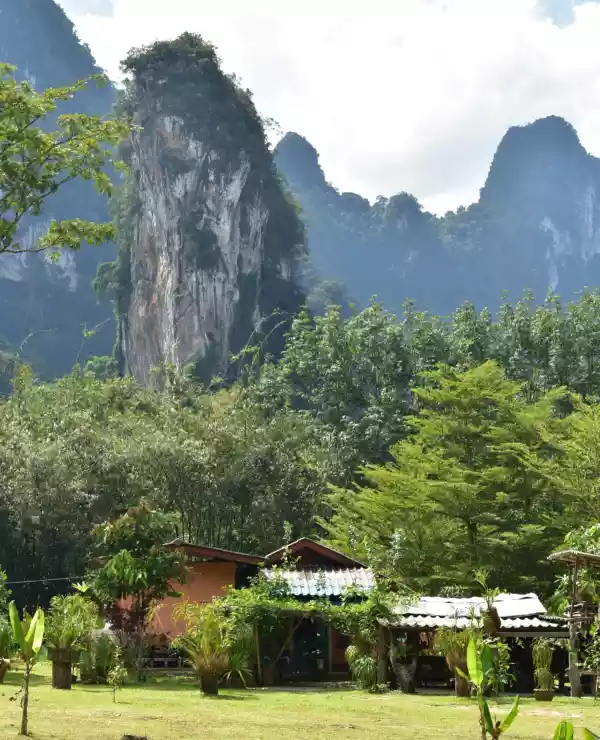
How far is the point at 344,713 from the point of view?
1255 centimetres

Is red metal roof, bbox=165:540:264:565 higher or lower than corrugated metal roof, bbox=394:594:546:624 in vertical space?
higher

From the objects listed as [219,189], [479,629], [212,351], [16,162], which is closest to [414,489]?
[479,629]

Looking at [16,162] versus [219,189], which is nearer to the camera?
[16,162]

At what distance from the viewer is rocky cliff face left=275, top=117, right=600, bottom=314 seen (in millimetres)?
123562

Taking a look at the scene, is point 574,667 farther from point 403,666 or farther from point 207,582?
point 207,582

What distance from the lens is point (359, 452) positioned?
37188 millimetres

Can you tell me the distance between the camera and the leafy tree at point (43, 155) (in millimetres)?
11289

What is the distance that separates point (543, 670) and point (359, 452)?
21.6 m

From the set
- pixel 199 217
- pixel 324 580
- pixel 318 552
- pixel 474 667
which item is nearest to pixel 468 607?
pixel 324 580

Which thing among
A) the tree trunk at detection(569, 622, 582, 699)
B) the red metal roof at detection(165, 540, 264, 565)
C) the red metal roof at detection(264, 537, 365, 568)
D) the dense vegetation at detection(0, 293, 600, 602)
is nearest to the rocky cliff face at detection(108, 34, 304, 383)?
the dense vegetation at detection(0, 293, 600, 602)

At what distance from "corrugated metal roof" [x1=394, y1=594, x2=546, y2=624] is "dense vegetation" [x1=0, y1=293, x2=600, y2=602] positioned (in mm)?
5215

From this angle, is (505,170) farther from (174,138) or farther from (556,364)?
(556,364)

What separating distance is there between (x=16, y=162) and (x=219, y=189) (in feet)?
167

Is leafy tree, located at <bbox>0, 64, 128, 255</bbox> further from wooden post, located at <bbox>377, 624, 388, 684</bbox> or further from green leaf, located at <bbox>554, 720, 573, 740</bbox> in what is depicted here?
wooden post, located at <bbox>377, 624, 388, 684</bbox>
